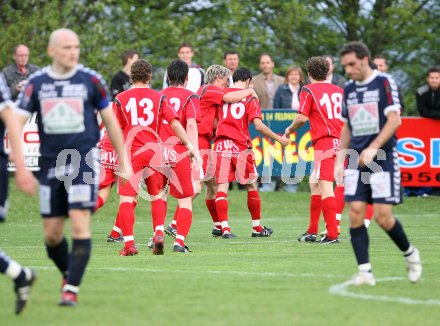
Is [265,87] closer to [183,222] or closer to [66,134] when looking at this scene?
[183,222]

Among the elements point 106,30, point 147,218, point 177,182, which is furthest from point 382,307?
point 106,30

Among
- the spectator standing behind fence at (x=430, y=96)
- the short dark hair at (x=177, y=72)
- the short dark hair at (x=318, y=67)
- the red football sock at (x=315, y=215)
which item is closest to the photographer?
the short dark hair at (x=177, y=72)

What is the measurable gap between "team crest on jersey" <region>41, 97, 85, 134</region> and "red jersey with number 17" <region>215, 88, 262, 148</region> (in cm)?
771

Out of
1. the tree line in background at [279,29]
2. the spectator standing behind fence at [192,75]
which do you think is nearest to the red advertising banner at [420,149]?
the spectator standing behind fence at [192,75]

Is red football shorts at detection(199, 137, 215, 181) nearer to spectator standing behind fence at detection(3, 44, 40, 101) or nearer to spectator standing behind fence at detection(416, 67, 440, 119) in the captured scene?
spectator standing behind fence at detection(3, 44, 40, 101)

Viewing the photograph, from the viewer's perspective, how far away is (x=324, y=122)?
15.2m

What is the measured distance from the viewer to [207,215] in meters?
22.0

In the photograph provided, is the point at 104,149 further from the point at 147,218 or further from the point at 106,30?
the point at 106,30

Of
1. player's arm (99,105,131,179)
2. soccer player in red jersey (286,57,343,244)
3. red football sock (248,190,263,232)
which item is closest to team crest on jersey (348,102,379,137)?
player's arm (99,105,131,179)

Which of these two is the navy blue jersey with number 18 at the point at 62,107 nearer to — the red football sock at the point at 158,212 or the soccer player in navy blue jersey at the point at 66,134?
the soccer player in navy blue jersey at the point at 66,134

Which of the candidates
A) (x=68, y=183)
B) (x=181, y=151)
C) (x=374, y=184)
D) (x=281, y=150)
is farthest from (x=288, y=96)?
(x=68, y=183)

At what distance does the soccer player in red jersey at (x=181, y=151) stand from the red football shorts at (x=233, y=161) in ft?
8.42

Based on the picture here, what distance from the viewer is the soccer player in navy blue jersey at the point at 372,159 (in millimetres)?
10172

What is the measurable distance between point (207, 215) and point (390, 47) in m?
14.2
